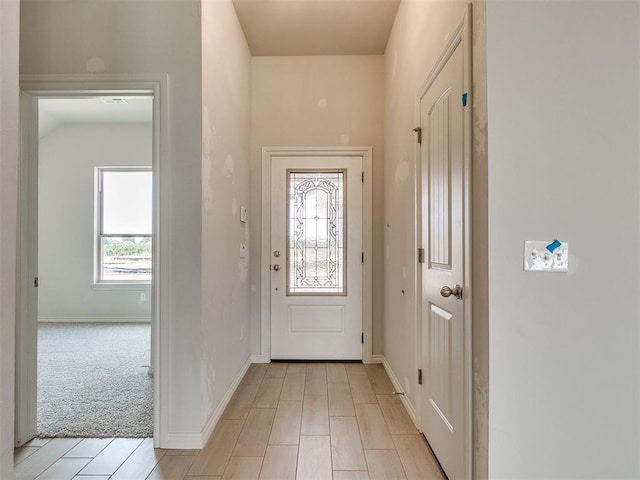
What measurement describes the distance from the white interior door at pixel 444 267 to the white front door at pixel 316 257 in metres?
1.36

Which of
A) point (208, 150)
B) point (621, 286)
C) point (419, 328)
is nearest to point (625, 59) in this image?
point (621, 286)

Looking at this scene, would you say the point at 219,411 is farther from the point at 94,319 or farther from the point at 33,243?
the point at 94,319

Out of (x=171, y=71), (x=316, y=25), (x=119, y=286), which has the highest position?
(x=316, y=25)

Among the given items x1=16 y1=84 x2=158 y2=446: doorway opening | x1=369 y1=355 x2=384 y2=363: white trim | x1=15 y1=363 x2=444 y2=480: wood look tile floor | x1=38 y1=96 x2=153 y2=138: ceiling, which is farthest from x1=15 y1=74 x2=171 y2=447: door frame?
x1=38 y1=96 x2=153 y2=138: ceiling

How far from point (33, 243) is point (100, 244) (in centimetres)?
336

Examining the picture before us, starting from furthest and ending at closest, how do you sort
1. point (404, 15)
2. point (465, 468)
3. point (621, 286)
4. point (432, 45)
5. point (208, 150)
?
point (404, 15) → point (208, 150) → point (432, 45) → point (465, 468) → point (621, 286)

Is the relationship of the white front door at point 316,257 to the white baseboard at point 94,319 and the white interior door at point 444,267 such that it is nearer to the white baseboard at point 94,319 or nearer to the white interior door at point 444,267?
the white interior door at point 444,267

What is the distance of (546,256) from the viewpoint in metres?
1.22

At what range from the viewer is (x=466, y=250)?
56.0 inches

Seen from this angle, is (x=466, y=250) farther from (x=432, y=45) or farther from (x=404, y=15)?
(x=404, y=15)

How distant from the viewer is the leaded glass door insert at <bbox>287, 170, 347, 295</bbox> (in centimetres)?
342

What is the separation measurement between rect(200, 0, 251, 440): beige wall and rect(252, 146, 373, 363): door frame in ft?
0.66

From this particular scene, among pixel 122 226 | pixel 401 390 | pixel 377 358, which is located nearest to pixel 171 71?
pixel 401 390

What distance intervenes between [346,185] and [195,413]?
236cm
